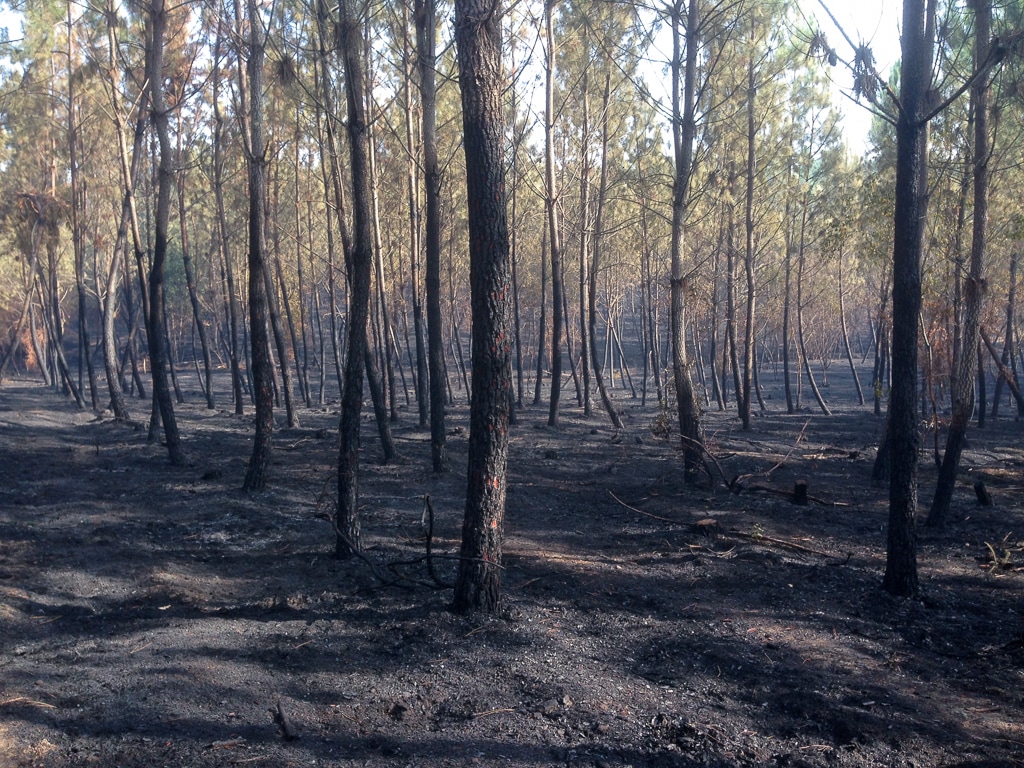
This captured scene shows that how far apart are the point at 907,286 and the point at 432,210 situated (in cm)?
690

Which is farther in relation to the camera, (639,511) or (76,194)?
(76,194)

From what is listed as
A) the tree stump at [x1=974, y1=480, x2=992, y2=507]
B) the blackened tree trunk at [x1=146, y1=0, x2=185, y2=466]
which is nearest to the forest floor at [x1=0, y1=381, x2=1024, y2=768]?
the tree stump at [x1=974, y1=480, x2=992, y2=507]

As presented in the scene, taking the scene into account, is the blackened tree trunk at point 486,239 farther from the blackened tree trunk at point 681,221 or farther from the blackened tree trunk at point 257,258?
the blackened tree trunk at point 681,221

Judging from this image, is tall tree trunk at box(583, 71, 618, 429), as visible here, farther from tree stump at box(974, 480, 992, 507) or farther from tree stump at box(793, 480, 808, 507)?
tree stump at box(974, 480, 992, 507)

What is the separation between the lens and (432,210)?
36.6 ft

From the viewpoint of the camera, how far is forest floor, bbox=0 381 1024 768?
13.6ft

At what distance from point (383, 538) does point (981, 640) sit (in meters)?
5.93

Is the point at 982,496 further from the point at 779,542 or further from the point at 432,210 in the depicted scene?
the point at 432,210

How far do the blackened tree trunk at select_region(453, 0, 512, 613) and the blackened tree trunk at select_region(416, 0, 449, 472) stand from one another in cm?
578

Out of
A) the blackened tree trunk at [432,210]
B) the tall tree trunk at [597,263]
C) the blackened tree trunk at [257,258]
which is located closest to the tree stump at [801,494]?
the blackened tree trunk at [432,210]

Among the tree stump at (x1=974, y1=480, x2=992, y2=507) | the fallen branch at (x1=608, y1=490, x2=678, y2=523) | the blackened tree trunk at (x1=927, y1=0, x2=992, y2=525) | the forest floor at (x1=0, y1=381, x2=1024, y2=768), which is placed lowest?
the forest floor at (x1=0, y1=381, x2=1024, y2=768)

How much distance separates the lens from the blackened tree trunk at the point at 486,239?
5191 mm

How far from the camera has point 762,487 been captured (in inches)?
425

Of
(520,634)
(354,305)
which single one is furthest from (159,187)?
(520,634)
